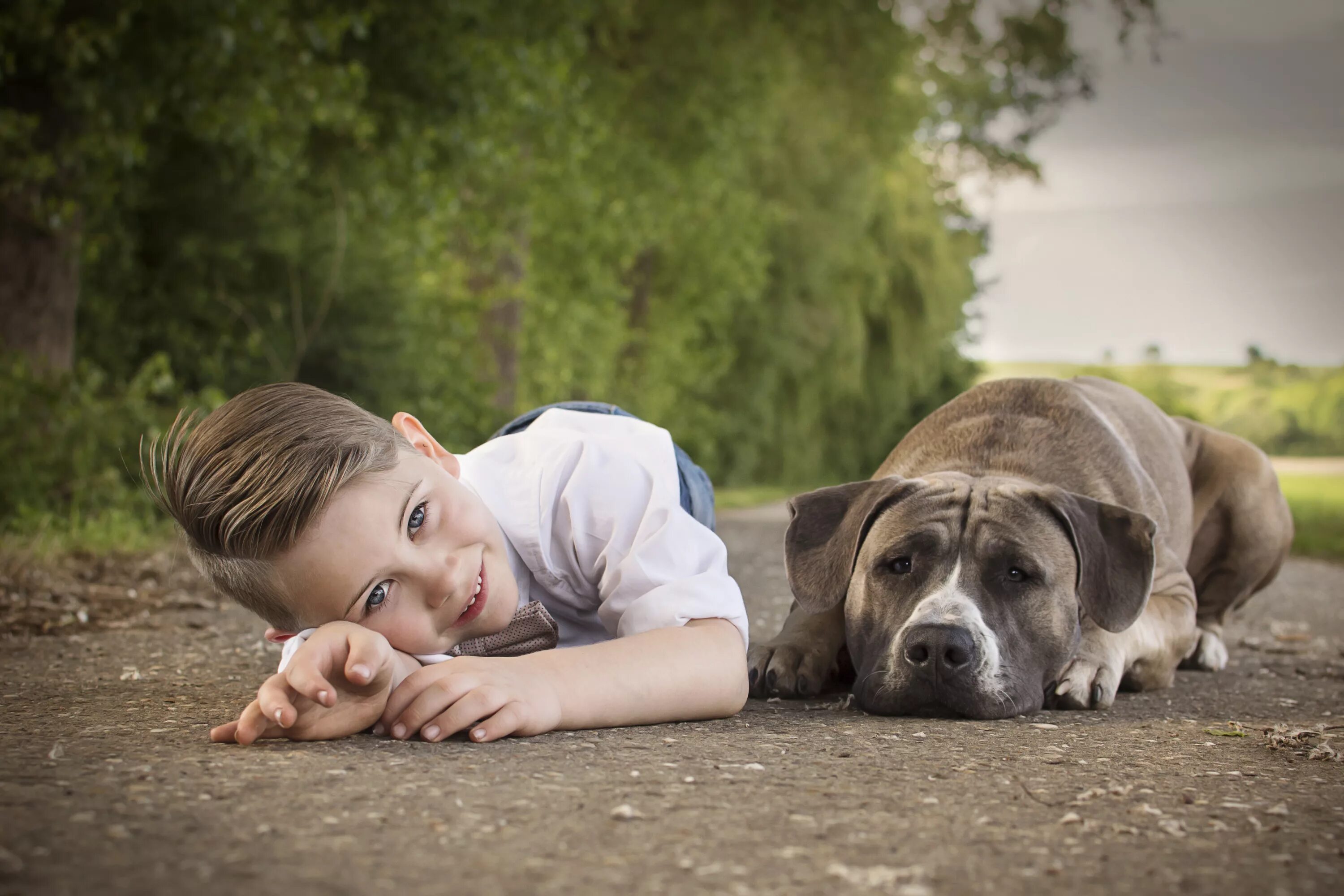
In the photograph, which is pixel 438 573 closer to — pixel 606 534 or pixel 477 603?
pixel 477 603

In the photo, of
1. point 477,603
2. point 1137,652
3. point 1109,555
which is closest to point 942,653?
point 1109,555

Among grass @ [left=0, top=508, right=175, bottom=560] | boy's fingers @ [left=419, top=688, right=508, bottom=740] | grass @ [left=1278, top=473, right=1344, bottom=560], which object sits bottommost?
grass @ [left=1278, top=473, right=1344, bottom=560]

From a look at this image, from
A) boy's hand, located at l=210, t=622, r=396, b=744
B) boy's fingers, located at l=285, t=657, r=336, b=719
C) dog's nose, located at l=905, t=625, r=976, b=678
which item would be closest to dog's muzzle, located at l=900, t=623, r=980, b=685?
dog's nose, located at l=905, t=625, r=976, b=678

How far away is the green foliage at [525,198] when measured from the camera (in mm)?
7879

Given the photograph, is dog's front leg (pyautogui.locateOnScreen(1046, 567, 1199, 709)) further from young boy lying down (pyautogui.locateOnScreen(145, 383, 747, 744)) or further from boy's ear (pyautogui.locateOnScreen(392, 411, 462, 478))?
boy's ear (pyautogui.locateOnScreen(392, 411, 462, 478))

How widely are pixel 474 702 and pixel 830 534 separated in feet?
4.75

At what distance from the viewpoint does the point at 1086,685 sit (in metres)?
3.32

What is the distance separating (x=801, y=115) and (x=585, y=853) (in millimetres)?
22592

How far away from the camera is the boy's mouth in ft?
8.91

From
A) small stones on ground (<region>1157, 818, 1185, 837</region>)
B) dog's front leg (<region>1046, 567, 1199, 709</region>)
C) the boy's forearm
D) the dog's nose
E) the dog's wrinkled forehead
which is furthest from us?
dog's front leg (<region>1046, 567, 1199, 709</region>)

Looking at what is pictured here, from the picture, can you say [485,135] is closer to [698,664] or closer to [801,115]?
[698,664]

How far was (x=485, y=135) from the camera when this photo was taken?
36.6 ft

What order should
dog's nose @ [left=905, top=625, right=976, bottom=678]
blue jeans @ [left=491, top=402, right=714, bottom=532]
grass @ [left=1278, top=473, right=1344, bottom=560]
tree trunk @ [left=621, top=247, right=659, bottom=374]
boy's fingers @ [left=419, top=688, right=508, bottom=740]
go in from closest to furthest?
boy's fingers @ [left=419, top=688, right=508, bottom=740], dog's nose @ [left=905, top=625, right=976, bottom=678], blue jeans @ [left=491, top=402, right=714, bottom=532], grass @ [left=1278, top=473, right=1344, bottom=560], tree trunk @ [left=621, top=247, right=659, bottom=374]

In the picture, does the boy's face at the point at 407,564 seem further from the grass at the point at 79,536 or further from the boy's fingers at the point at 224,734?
the grass at the point at 79,536
